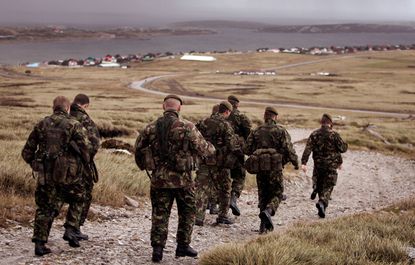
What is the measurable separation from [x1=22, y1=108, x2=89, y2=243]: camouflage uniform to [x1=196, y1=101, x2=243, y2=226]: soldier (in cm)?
321

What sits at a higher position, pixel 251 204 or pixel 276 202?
pixel 276 202

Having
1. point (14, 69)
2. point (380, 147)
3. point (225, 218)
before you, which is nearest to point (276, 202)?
point (225, 218)

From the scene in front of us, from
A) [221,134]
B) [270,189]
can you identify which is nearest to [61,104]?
[221,134]

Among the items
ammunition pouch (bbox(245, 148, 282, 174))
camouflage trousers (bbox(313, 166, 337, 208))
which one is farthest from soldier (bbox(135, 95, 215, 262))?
camouflage trousers (bbox(313, 166, 337, 208))

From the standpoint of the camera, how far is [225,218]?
10266mm

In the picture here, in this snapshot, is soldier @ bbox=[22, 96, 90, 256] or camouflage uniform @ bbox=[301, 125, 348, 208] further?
camouflage uniform @ bbox=[301, 125, 348, 208]

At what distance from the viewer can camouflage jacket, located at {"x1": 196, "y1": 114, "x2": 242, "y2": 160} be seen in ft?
32.9

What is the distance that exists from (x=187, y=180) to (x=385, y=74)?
4583 inches

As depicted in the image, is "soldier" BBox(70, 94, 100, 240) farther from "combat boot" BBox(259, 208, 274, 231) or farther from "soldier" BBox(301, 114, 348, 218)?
"soldier" BBox(301, 114, 348, 218)

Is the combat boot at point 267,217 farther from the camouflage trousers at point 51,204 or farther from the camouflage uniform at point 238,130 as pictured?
the camouflage trousers at point 51,204

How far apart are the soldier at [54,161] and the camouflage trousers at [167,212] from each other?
1.18 meters

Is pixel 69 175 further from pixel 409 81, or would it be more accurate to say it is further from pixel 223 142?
pixel 409 81

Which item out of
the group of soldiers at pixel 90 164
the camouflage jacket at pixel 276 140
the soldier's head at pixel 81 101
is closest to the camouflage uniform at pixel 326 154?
the camouflage jacket at pixel 276 140

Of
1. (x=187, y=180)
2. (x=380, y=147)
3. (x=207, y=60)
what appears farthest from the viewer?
(x=207, y=60)
